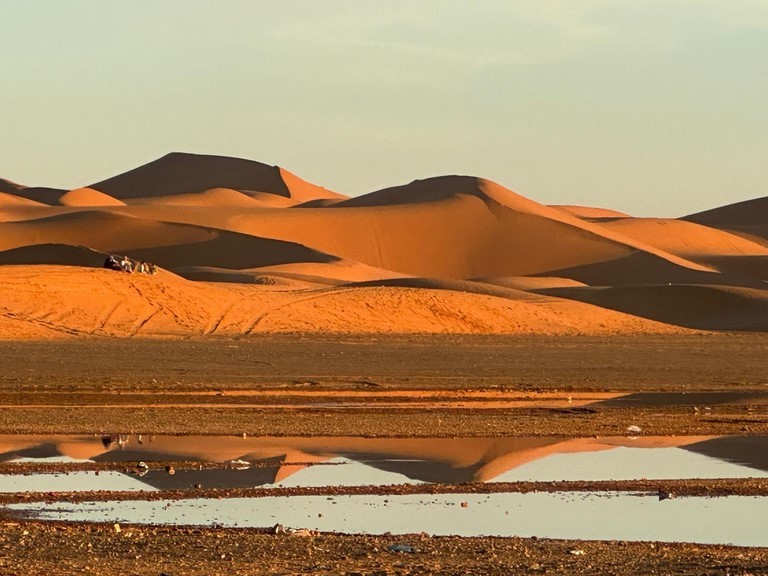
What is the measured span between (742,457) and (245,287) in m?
48.4

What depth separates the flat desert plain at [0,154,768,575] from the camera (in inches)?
541

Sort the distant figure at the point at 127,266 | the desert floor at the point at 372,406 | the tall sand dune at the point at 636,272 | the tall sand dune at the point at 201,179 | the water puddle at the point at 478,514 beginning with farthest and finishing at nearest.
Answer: the tall sand dune at the point at 201,179 < the tall sand dune at the point at 636,272 < the distant figure at the point at 127,266 < the water puddle at the point at 478,514 < the desert floor at the point at 372,406

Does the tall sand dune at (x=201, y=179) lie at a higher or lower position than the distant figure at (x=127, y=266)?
higher

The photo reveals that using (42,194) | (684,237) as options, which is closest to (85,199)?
(42,194)

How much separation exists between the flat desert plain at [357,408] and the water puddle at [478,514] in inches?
3.7

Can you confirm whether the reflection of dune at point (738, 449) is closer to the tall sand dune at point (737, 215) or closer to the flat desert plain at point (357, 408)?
the flat desert plain at point (357, 408)

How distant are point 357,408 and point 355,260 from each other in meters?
97.3

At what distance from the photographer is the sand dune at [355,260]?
5862 centimetres

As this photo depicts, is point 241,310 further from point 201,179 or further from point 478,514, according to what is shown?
point 201,179

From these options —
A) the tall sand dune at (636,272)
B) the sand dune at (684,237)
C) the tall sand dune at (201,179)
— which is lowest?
the tall sand dune at (636,272)

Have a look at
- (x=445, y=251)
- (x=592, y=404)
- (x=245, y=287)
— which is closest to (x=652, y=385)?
(x=592, y=404)

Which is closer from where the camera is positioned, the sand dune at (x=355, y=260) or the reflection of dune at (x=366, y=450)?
the reflection of dune at (x=366, y=450)

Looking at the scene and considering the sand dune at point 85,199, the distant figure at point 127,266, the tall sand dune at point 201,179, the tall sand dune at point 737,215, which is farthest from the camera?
the tall sand dune at point 201,179

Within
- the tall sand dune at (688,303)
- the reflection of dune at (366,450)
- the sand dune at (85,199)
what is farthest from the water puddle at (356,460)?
the sand dune at (85,199)
